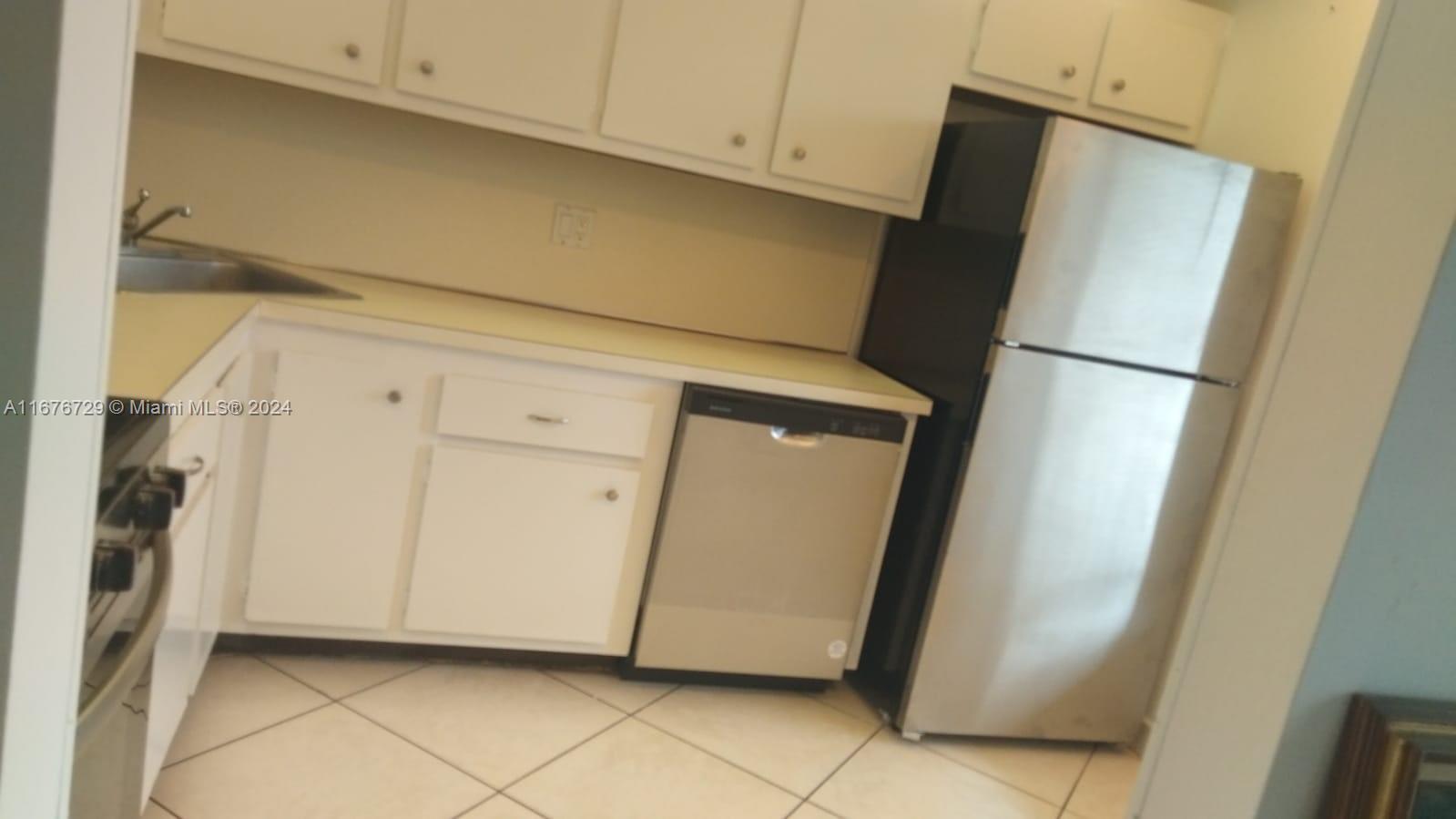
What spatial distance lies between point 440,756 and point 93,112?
1783 mm

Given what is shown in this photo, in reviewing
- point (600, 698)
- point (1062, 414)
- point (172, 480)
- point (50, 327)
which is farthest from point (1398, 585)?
point (600, 698)

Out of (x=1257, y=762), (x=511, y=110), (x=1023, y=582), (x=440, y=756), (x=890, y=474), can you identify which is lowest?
(x=440, y=756)

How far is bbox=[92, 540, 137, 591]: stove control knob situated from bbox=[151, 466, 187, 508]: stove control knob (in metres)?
0.23

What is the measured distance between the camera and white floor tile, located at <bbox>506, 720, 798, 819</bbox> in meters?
2.02

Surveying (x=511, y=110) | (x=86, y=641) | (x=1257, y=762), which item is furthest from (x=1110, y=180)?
(x=86, y=641)

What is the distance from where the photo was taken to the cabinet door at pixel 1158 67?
106 inches

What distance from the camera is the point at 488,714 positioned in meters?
2.27

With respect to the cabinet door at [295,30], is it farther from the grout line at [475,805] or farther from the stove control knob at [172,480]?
the grout line at [475,805]

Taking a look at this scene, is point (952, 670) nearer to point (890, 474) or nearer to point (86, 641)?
point (890, 474)

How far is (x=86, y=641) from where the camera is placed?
36.7 inches

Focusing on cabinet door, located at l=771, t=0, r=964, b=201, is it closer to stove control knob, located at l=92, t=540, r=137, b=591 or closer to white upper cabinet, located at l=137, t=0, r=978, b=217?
white upper cabinet, located at l=137, t=0, r=978, b=217

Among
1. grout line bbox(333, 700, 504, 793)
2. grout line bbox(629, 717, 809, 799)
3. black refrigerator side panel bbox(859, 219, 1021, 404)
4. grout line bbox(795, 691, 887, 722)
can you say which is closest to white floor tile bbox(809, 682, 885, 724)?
grout line bbox(795, 691, 887, 722)

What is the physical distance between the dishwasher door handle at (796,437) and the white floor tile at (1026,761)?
86 centimetres

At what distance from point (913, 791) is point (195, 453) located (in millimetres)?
1714
